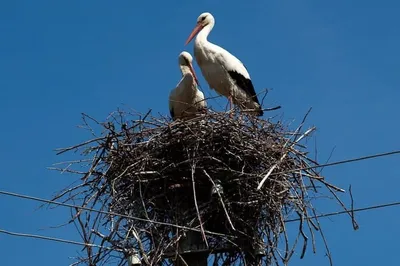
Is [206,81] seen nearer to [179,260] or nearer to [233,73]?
[233,73]

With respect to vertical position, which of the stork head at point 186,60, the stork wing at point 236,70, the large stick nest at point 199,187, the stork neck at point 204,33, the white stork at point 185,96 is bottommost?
the large stick nest at point 199,187

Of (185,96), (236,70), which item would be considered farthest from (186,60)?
(185,96)

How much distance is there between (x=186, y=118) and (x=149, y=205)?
96 cm

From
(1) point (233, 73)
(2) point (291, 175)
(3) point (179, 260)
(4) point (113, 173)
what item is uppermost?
(1) point (233, 73)

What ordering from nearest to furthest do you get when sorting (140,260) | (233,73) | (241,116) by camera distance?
(140,260) < (241,116) < (233,73)

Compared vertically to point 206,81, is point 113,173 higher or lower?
lower

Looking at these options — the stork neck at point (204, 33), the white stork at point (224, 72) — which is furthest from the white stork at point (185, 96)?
the stork neck at point (204, 33)

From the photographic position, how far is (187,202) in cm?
671

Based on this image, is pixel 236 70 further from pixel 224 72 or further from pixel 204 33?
pixel 204 33

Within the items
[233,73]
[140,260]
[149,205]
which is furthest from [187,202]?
[233,73]

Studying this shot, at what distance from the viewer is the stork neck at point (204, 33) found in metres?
9.39

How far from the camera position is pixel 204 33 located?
31.3 feet

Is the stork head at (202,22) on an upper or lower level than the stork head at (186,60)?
upper

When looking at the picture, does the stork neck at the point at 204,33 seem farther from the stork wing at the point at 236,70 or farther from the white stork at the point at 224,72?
the stork wing at the point at 236,70
